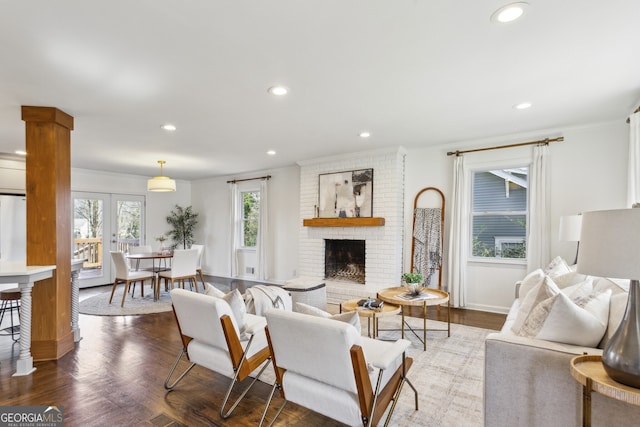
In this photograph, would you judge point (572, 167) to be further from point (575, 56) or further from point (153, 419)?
point (153, 419)

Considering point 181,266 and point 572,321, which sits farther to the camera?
point 181,266

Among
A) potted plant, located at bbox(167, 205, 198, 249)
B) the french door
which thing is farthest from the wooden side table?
potted plant, located at bbox(167, 205, 198, 249)

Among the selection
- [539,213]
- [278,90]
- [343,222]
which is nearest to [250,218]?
[343,222]

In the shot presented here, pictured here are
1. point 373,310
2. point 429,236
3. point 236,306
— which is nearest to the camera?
point 236,306

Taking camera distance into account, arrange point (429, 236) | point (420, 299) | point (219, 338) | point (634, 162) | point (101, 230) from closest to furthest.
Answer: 1. point (219, 338)
2. point (634, 162)
3. point (420, 299)
4. point (429, 236)
5. point (101, 230)

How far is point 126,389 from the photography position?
8.19ft

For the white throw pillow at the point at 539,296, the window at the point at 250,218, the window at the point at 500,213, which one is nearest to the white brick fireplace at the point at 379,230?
the window at the point at 500,213

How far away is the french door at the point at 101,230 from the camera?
657cm

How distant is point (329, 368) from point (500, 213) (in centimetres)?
410

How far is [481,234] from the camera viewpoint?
4.80 metres

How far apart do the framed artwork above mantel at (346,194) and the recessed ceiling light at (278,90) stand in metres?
2.68

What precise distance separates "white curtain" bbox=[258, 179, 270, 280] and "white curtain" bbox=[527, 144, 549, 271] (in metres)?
4.81

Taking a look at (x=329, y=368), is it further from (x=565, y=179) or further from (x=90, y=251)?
(x=90, y=251)

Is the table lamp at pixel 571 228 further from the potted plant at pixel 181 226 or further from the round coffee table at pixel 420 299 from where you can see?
the potted plant at pixel 181 226
